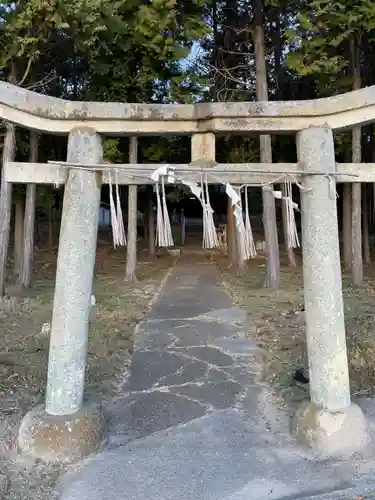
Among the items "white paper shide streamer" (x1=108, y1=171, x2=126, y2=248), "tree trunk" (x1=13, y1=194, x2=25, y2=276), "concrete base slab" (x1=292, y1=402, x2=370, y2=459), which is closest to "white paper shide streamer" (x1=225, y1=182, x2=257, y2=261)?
"white paper shide streamer" (x1=108, y1=171, x2=126, y2=248)

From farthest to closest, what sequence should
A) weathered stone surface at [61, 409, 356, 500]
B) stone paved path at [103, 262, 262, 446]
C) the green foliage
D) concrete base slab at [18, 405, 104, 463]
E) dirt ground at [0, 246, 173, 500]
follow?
the green foliage → stone paved path at [103, 262, 262, 446] → concrete base slab at [18, 405, 104, 463] → dirt ground at [0, 246, 173, 500] → weathered stone surface at [61, 409, 356, 500]

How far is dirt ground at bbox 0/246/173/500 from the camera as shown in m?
3.69

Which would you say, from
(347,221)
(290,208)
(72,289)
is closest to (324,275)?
(290,208)

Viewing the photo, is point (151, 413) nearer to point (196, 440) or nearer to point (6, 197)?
point (196, 440)

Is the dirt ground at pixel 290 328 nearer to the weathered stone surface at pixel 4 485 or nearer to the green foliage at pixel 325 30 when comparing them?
the weathered stone surface at pixel 4 485

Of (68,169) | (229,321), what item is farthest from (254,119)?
(229,321)

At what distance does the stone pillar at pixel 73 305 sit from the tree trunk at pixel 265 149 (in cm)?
795

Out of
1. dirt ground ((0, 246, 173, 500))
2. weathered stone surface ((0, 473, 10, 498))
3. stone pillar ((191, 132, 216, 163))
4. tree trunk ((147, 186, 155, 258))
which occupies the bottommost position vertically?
weathered stone surface ((0, 473, 10, 498))

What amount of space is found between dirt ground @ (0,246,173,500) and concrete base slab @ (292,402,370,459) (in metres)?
2.04

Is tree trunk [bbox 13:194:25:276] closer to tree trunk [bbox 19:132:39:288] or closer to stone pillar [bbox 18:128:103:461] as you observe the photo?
tree trunk [bbox 19:132:39:288]

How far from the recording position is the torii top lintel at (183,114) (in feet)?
13.3

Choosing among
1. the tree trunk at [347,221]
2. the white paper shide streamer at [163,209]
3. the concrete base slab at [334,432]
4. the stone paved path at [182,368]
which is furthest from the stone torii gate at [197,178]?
the tree trunk at [347,221]

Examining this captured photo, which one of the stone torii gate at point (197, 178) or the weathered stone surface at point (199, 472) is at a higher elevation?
the stone torii gate at point (197, 178)

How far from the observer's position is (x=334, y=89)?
12.1 m
